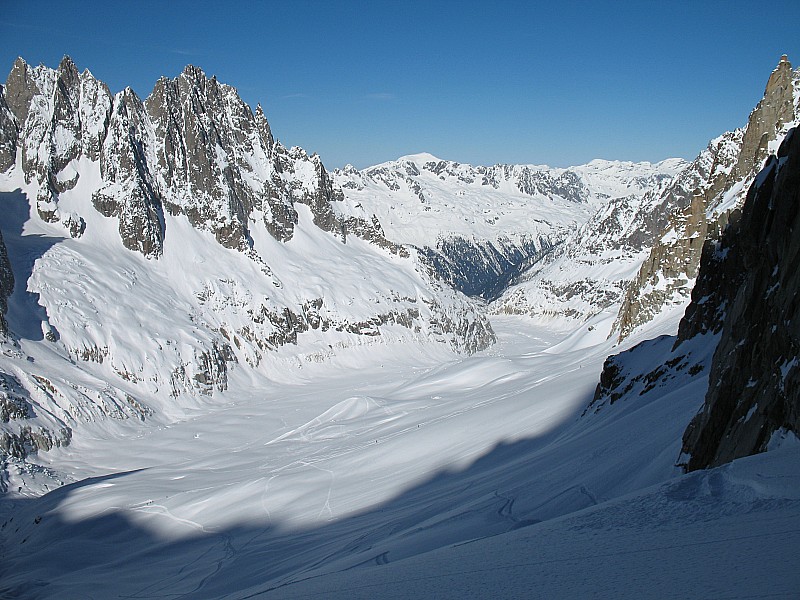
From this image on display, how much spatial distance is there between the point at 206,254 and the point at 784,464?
11646 cm

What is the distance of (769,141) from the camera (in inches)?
2032

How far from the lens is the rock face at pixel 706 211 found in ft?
167

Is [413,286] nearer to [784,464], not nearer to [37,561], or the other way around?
[37,561]

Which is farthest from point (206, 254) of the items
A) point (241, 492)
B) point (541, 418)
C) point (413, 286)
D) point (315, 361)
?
point (541, 418)

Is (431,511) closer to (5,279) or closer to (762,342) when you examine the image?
(762,342)

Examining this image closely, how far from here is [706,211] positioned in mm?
58125

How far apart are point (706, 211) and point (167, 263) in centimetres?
8752

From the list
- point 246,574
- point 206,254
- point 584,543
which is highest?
point 206,254

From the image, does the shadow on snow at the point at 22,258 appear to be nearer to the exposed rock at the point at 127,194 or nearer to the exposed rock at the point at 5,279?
the exposed rock at the point at 5,279

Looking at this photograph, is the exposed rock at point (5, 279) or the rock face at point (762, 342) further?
the exposed rock at point (5, 279)

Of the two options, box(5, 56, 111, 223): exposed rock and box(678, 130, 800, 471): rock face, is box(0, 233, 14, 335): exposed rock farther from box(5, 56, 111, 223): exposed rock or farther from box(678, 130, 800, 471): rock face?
box(678, 130, 800, 471): rock face

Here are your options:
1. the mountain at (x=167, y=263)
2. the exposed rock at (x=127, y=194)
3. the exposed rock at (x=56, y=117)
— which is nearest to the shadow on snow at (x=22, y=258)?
the mountain at (x=167, y=263)

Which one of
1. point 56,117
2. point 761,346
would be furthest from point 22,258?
point 761,346

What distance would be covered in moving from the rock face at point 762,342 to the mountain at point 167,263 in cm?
6514
